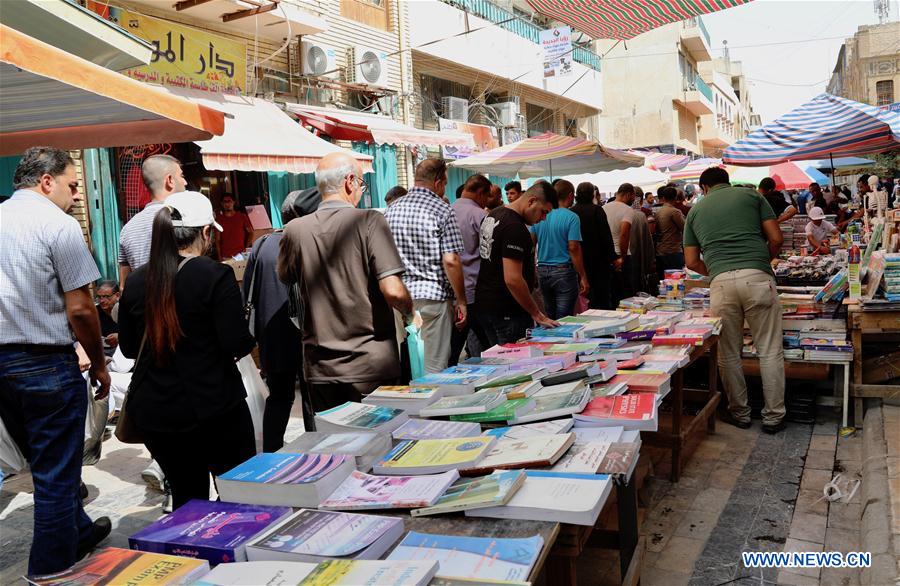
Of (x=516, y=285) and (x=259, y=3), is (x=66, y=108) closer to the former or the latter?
(x=516, y=285)

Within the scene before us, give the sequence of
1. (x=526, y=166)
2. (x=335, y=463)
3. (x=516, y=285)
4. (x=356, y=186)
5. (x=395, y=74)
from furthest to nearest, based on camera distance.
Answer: (x=395, y=74) < (x=526, y=166) < (x=516, y=285) < (x=356, y=186) < (x=335, y=463)

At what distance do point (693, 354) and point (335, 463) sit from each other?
2.94 meters

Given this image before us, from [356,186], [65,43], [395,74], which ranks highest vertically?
[395,74]

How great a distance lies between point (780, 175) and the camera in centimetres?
1864

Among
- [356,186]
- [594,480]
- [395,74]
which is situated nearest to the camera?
[594,480]

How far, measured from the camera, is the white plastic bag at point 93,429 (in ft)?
14.9

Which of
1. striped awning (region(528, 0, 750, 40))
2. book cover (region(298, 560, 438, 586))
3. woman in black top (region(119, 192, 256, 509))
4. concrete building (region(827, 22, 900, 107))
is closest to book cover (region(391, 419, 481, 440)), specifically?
woman in black top (region(119, 192, 256, 509))

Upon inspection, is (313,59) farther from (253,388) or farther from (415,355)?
(253,388)

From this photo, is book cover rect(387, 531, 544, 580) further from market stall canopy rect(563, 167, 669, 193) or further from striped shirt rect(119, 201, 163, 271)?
market stall canopy rect(563, 167, 669, 193)

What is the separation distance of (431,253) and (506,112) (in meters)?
13.4

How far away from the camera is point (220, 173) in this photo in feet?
32.2

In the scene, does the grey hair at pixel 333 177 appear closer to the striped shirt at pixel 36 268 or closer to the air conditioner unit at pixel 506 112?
the striped shirt at pixel 36 268

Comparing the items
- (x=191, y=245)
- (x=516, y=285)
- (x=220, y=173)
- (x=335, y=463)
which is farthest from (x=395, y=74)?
(x=335, y=463)

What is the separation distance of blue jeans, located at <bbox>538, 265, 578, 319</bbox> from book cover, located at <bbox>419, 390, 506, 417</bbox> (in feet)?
13.2
